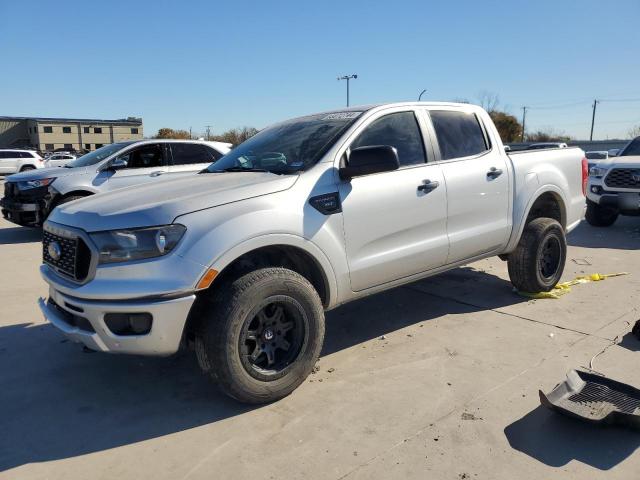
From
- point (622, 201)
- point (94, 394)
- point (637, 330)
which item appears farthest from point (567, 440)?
point (622, 201)

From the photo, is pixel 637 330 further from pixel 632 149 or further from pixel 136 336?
pixel 632 149

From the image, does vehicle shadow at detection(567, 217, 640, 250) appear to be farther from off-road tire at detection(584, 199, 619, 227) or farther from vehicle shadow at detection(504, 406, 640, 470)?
vehicle shadow at detection(504, 406, 640, 470)

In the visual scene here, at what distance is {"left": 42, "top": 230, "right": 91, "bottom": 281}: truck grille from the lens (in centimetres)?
291

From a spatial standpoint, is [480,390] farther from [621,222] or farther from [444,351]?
[621,222]

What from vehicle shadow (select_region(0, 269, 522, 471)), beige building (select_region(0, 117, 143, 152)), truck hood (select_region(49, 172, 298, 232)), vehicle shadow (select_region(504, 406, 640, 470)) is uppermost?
beige building (select_region(0, 117, 143, 152))

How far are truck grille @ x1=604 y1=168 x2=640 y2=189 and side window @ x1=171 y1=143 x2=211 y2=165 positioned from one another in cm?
→ 742

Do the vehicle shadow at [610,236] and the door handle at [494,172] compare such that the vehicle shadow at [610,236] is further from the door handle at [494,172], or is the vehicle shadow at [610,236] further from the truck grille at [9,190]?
the truck grille at [9,190]

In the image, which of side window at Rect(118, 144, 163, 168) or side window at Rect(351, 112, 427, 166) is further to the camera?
side window at Rect(118, 144, 163, 168)

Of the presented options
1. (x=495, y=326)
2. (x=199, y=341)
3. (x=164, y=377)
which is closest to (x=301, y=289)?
(x=199, y=341)

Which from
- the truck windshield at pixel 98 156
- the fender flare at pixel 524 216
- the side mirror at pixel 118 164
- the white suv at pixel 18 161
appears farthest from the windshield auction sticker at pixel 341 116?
the white suv at pixel 18 161

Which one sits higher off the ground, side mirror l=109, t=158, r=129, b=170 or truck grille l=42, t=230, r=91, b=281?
side mirror l=109, t=158, r=129, b=170

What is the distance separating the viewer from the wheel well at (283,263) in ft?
10.2

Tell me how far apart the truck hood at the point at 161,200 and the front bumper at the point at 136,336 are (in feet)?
1.42

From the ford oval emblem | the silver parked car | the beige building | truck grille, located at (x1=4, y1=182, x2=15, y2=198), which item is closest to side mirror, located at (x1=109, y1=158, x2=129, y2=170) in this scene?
the silver parked car
